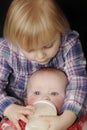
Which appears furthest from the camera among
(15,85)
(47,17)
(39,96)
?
(15,85)

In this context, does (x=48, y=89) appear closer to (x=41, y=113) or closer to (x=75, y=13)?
(x=41, y=113)

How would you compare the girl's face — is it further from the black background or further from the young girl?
the black background

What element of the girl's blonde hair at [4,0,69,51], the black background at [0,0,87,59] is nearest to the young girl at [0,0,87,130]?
the girl's blonde hair at [4,0,69,51]

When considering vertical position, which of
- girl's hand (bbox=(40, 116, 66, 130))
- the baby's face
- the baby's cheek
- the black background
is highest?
the black background

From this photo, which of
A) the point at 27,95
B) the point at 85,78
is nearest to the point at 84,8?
the point at 85,78

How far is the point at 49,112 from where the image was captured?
1.39m

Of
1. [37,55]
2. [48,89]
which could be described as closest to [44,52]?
[37,55]

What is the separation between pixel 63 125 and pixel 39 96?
140mm

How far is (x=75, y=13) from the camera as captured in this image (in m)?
1.67

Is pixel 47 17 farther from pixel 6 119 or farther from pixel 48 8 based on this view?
pixel 6 119

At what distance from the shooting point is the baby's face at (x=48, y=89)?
58.4 inches

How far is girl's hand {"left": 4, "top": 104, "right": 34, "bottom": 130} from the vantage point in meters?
1.42

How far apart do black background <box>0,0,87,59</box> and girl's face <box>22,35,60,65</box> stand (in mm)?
246

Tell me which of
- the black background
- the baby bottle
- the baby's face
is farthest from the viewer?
the black background
